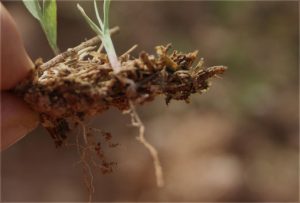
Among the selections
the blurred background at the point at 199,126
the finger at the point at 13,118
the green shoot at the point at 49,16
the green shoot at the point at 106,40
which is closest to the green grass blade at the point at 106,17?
the green shoot at the point at 106,40

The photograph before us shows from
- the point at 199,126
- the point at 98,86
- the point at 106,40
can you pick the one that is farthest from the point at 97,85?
the point at 199,126

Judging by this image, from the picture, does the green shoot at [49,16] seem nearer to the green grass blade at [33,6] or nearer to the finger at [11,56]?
the green grass blade at [33,6]

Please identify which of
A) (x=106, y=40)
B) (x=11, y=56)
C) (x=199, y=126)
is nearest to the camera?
(x=11, y=56)

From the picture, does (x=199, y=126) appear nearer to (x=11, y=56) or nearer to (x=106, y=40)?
(x=106, y=40)

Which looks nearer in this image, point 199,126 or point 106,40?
point 106,40

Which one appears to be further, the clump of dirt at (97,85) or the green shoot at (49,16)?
the green shoot at (49,16)

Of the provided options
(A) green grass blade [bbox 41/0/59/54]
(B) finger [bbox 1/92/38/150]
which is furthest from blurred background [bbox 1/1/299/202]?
(B) finger [bbox 1/92/38/150]

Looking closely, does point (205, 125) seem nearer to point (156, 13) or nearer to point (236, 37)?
point (236, 37)

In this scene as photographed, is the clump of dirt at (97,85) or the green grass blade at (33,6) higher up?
the green grass blade at (33,6)
